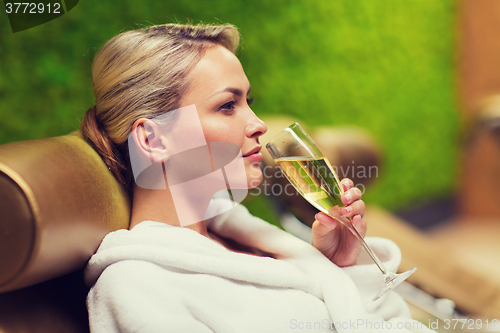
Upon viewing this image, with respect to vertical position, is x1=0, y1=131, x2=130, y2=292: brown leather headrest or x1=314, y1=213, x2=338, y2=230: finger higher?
x1=0, y1=131, x2=130, y2=292: brown leather headrest

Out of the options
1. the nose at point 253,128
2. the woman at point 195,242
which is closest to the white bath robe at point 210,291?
the woman at point 195,242

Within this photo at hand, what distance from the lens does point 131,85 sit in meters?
0.69

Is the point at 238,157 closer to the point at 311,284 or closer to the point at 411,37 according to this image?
the point at 311,284

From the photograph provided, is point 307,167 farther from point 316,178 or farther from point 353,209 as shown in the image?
point 353,209

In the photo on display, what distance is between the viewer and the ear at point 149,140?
689 mm

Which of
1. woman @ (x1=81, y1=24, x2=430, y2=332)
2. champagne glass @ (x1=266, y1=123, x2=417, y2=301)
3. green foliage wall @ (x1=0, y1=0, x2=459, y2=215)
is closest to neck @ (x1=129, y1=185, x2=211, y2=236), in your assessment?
woman @ (x1=81, y1=24, x2=430, y2=332)

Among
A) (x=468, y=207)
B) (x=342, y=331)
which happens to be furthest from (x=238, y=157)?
(x=468, y=207)

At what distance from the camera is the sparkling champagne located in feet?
2.02

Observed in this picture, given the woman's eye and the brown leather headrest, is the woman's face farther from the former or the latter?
the brown leather headrest

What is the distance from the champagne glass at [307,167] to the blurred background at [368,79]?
60 centimetres

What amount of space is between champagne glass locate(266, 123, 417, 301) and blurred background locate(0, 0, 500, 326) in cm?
60

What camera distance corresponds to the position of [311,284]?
0.65 meters

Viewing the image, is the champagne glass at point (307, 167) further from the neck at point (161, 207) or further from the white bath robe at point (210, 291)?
the neck at point (161, 207)

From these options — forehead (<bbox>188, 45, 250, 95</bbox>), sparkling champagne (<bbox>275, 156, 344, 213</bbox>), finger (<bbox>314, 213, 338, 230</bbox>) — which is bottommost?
finger (<bbox>314, 213, 338, 230</bbox>)
